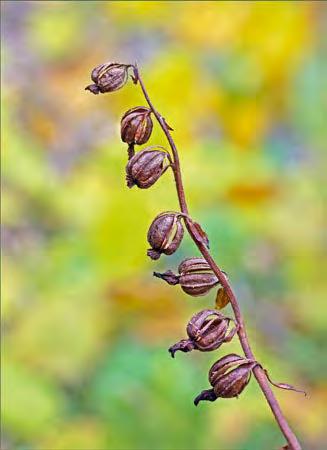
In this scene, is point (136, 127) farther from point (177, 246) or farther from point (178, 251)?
point (178, 251)

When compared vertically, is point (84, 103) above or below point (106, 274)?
above

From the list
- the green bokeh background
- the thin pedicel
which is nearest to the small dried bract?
the thin pedicel

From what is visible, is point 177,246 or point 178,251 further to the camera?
point 178,251

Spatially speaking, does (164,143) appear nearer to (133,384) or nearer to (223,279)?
(133,384)

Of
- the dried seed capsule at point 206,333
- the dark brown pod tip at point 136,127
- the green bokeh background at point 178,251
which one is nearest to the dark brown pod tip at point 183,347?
the dried seed capsule at point 206,333

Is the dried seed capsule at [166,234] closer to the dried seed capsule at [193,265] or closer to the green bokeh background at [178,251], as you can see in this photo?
the dried seed capsule at [193,265]

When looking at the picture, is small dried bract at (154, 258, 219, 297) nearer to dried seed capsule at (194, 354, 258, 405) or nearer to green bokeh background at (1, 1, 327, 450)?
dried seed capsule at (194, 354, 258, 405)

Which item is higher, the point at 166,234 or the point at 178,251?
the point at 178,251

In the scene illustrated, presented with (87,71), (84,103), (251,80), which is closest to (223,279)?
(251,80)

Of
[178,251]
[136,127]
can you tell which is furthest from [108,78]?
[178,251]
